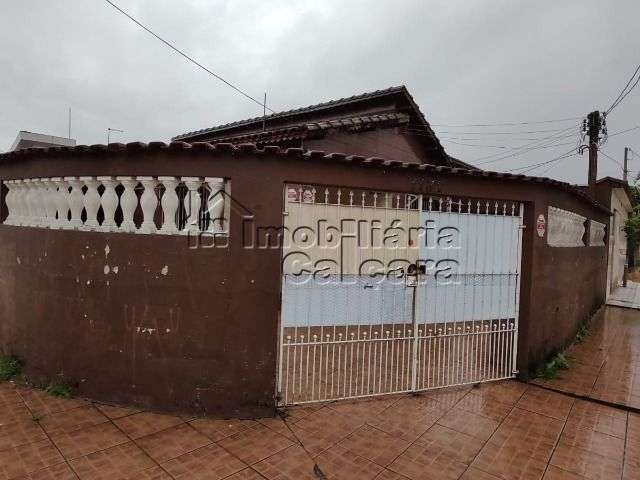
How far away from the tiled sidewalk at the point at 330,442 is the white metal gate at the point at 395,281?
0.55 meters

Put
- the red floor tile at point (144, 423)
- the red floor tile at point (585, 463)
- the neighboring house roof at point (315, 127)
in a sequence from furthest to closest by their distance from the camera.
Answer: the neighboring house roof at point (315, 127) → the red floor tile at point (144, 423) → the red floor tile at point (585, 463)

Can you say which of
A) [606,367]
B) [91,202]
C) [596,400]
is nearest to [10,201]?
[91,202]

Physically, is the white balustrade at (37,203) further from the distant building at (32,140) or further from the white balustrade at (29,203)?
the distant building at (32,140)

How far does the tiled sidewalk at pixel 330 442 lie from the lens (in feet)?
9.43

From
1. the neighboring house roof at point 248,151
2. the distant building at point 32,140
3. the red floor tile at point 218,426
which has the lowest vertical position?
the red floor tile at point 218,426

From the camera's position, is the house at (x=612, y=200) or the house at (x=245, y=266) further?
the house at (x=612, y=200)

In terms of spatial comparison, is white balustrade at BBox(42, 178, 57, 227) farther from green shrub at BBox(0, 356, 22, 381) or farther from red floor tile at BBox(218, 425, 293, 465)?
red floor tile at BBox(218, 425, 293, 465)

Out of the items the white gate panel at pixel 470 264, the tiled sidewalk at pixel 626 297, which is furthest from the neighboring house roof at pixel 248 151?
the tiled sidewalk at pixel 626 297

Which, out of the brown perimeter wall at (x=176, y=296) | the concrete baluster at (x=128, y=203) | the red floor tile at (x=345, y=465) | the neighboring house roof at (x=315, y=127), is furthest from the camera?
the neighboring house roof at (x=315, y=127)

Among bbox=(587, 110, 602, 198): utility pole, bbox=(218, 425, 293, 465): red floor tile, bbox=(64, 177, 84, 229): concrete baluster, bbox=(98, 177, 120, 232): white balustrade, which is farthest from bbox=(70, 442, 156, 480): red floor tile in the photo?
bbox=(587, 110, 602, 198): utility pole

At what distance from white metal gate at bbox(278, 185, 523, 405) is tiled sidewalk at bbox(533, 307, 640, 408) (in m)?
0.87

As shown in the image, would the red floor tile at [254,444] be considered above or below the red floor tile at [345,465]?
above

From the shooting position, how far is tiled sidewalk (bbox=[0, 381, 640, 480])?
288 centimetres

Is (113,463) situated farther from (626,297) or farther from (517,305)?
(626,297)
